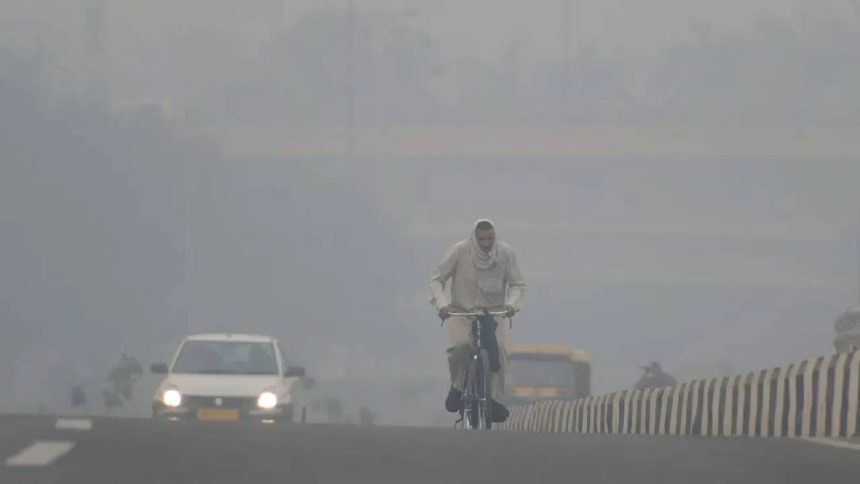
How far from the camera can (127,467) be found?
8.05m

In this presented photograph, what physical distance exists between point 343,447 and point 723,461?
1536 mm

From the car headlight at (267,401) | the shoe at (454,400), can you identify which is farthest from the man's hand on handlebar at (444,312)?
the car headlight at (267,401)

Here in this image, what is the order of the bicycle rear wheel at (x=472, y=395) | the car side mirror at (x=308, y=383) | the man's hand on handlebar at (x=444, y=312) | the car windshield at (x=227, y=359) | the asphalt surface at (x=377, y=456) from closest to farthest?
1. the asphalt surface at (x=377, y=456)
2. the man's hand on handlebar at (x=444, y=312)
3. the bicycle rear wheel at (x=472, y=395)
4. the car windshield at (x=227, y=359)
5. the car side mirror at (x=308, y=383)

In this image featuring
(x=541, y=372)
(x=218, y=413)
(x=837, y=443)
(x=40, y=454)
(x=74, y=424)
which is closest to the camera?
(x=40, y=454)

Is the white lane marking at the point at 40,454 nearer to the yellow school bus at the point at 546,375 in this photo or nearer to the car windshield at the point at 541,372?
the yellow school bus at the point at 546,375

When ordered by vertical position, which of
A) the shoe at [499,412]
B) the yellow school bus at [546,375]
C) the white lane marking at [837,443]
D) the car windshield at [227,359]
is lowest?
the white lane marking at [837,443]

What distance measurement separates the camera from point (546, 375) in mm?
51469

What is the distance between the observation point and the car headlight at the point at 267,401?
25188mm

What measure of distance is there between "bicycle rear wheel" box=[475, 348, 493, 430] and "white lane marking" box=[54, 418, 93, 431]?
524 centimetres

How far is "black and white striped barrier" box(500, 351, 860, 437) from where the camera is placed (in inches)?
552

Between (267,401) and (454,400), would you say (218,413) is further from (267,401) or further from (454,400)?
(454,400)

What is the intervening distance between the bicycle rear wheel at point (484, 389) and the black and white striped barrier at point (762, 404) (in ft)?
4.40

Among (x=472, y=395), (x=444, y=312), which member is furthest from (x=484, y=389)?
(x=444, y=312)

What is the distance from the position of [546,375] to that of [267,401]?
87.4 feet
